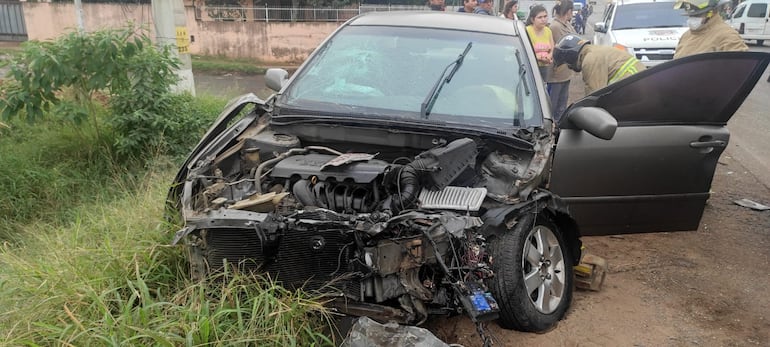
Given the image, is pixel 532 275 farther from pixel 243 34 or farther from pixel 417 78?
pixel 243 34

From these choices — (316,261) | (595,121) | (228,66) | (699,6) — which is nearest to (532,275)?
(595,121)

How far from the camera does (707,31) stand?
541 centimetres

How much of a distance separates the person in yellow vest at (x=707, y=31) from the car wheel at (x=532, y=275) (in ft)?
9.98

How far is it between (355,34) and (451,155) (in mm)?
1613

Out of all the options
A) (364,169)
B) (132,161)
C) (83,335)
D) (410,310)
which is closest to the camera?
(83,335)

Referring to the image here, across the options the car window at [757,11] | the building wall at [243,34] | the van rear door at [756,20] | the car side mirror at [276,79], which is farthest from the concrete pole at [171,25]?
the car window at [757,11]

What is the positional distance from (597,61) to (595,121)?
207 cm

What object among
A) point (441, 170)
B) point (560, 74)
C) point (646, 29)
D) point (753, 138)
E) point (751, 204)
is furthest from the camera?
point (646, 29)

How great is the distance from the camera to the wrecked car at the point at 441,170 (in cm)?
267

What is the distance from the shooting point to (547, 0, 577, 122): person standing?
6.83m

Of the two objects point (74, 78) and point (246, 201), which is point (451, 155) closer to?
point (246, 201)

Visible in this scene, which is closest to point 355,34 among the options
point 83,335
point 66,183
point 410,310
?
point 410,310

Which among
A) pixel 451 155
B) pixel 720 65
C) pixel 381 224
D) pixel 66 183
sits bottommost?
pixel 66 183

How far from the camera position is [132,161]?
5.52 m
